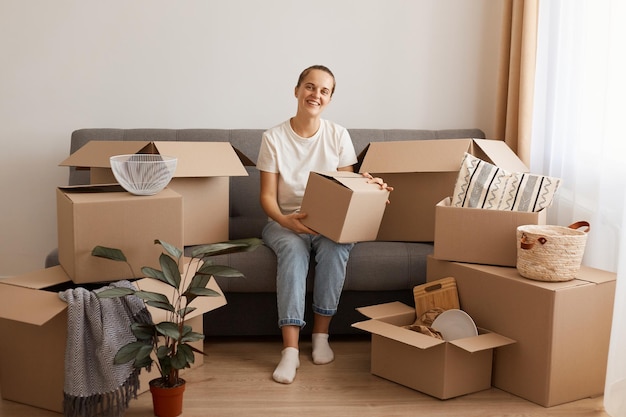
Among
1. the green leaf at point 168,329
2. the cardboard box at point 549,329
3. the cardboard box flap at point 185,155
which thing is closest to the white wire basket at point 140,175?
the cardboard box flap at point 185,155

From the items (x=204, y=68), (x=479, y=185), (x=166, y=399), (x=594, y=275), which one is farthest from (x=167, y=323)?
(x=204, y=68)

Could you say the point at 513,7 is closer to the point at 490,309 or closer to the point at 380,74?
the point at 380,74

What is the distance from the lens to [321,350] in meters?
2.64

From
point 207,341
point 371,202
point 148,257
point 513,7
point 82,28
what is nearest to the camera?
point 148,257

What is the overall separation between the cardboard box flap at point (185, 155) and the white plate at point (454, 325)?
0.89 metres

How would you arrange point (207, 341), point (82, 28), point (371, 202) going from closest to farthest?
point (371, 202)
point (207, 341)
point (82, 28)

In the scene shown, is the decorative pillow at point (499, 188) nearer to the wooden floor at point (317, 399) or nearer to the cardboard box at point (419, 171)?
the cardboard box at point (419, 171)

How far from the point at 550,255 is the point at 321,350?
867mm

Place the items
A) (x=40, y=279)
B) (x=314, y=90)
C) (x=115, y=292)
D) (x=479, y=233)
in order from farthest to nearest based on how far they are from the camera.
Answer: (x=314, y=90) → (x=479, y=233) → (x=40, y=279) → (x=115, y=292)

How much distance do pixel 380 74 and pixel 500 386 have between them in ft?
5.60

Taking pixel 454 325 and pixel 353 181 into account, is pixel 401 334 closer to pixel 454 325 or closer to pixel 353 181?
pixel 454 325

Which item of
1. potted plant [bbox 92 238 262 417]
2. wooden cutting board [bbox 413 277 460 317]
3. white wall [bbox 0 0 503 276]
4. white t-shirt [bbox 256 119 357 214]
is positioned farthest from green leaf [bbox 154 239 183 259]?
white wall [bbox 0 0 503 276]

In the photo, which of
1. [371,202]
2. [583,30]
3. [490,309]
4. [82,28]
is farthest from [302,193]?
[82,28]

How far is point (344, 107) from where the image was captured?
3.58 meters
